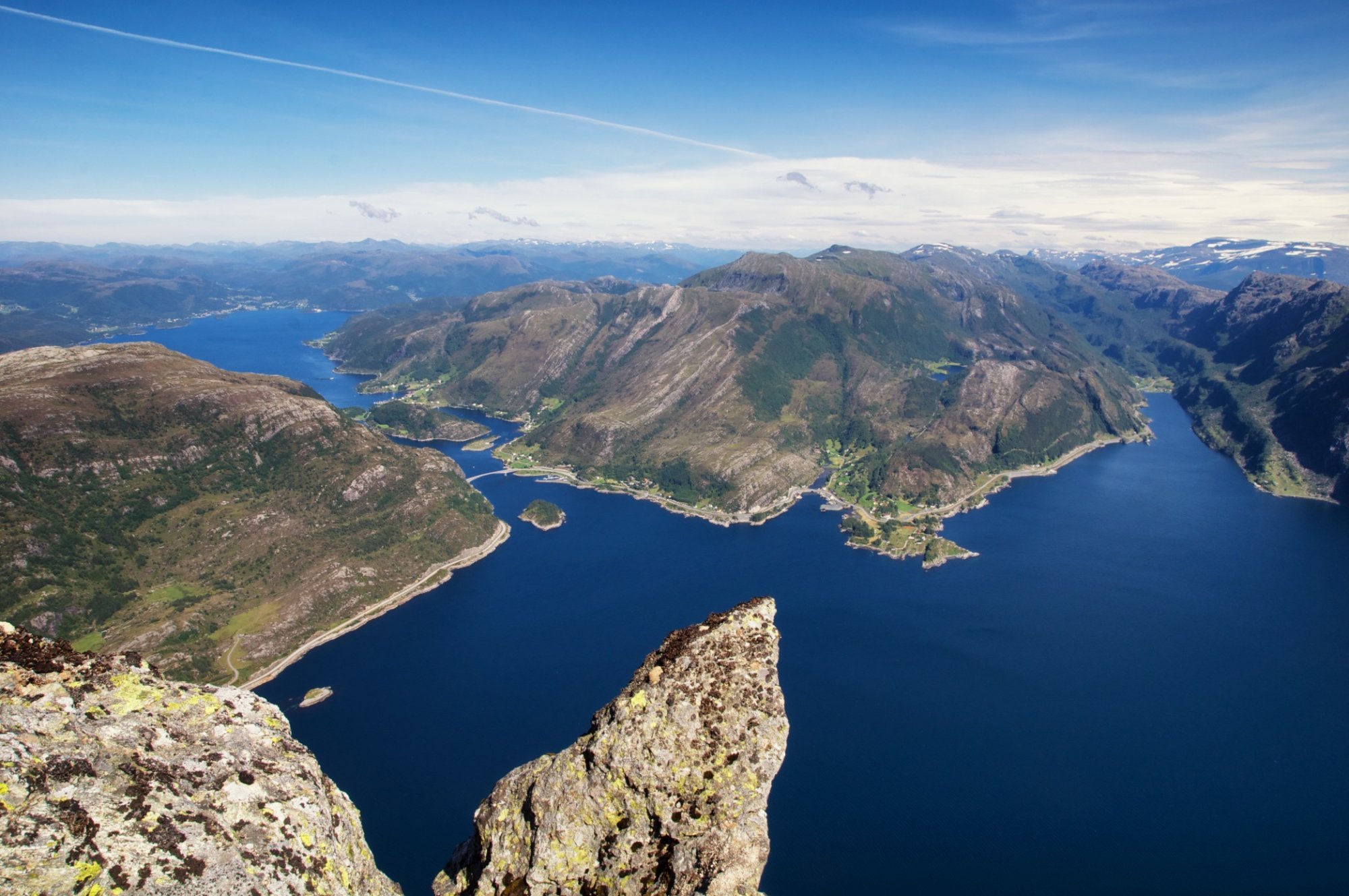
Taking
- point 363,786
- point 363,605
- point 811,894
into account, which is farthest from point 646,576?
point 811,894

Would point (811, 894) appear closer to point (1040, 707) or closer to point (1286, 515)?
point (1040, 707)

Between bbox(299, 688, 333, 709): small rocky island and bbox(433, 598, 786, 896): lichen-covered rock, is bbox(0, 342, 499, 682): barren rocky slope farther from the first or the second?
bbox(433, 598, 786, 896): lichen-covered rock

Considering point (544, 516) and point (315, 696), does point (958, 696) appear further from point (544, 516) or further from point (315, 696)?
point (544, 516)

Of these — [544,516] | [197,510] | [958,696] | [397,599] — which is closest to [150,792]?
[958,696]

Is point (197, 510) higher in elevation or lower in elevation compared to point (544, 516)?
higher

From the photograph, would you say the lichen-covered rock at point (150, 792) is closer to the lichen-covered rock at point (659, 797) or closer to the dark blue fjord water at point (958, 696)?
the lichen-covered rock at point (659, 797)

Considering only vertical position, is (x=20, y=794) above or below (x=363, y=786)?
above
